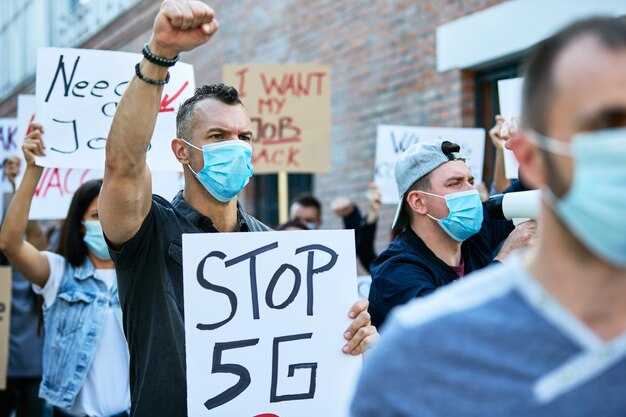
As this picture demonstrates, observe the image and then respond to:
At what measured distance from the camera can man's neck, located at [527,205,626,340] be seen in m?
1.47

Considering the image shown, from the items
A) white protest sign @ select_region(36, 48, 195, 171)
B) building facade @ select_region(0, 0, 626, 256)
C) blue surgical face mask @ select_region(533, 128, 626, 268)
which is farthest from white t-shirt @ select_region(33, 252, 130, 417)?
building facade @ select_region(0, 0, 626, 256)

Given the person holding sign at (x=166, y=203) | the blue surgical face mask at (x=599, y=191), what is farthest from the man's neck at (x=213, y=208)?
the blue surgical face mask at (x=599, y=191)

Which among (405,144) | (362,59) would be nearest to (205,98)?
(405,144)

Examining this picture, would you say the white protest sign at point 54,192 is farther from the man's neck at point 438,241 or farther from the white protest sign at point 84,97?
the man's neck at point 438,241

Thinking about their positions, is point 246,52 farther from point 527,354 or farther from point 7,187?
point 527,354

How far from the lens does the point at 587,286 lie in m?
1.47

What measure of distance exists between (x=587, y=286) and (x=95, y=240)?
358cm

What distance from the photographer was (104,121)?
457 cm

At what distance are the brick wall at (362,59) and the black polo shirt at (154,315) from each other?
5.32 m

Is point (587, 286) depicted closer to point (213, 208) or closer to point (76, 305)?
point (213, 208)

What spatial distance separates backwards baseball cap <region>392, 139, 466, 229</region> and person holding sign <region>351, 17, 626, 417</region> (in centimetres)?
239

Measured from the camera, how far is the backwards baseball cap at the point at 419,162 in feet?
12.9

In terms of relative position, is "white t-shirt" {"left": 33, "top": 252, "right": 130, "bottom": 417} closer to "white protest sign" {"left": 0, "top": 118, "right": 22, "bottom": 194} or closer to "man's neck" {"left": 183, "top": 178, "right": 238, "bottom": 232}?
"man's neck" {"left": 183, "top": 178, "right": 238, "bottom": 232}

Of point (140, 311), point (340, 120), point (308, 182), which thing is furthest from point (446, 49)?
point (140, 311)
